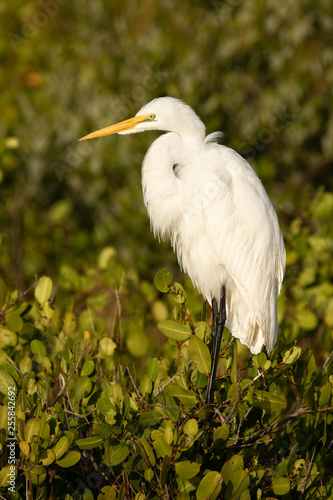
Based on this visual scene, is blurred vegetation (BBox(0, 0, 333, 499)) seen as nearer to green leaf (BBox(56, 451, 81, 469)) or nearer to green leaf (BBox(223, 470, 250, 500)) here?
green leaf (BBox(223, 470, 250, 500))

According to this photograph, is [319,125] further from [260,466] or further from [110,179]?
[260,466]

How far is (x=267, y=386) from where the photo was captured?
182 centimetres

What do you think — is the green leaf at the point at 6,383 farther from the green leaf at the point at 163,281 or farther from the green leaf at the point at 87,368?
the green leaf at the point at 163,281

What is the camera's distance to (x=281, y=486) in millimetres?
1698

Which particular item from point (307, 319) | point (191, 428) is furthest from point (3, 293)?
point (307, 319)

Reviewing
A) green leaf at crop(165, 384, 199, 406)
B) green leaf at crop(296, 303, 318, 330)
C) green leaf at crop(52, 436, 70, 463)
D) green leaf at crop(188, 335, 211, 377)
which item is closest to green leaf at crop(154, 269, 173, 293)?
green leaf at crop(188, 335, 211, 377)

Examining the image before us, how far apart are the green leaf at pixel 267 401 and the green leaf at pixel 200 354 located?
0.16m

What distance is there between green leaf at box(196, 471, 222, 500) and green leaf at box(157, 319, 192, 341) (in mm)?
447

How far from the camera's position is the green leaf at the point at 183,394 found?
1737mm

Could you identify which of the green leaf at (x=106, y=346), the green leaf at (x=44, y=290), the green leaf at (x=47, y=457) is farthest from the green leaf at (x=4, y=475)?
the green leaf at (x=44, y=290)

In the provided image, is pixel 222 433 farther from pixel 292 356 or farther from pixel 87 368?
pixel 87 368

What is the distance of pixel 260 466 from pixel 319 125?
3102 millimetres

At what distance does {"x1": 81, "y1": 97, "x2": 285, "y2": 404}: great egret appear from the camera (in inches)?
88.0

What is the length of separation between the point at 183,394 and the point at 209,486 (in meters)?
0.29
